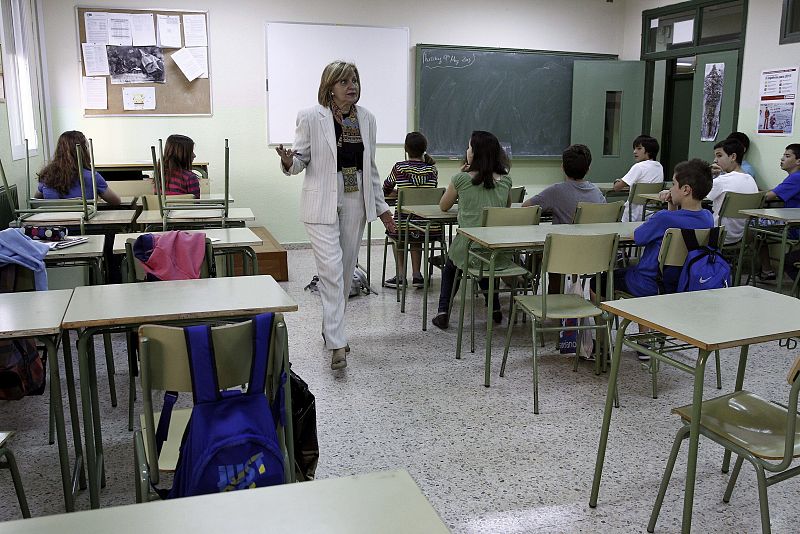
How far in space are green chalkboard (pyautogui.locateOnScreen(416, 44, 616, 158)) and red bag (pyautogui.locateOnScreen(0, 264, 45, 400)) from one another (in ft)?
17.8

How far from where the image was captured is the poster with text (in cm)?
607

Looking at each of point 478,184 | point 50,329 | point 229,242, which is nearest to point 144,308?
point 50,329

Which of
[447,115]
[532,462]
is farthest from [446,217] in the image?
[447,115]

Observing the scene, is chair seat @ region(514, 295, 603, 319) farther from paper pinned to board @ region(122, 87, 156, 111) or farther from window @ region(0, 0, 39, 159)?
paper pinned to board @ region(122, 87, 156, 111)

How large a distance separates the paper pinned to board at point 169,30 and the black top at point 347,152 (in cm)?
389

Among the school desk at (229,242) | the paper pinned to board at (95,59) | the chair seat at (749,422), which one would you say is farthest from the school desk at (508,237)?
the paper pinned to board at (95,59)

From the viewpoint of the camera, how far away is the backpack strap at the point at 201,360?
65.6 inches

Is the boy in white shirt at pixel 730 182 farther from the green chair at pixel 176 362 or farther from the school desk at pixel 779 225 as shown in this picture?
the green chair at pixel 176 362

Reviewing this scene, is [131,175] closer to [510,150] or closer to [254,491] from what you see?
[510,150]

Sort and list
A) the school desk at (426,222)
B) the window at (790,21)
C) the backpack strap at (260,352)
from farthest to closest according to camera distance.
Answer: the window at (790,21)
the school desk at (426,222)
the backpack strap at (260,352)

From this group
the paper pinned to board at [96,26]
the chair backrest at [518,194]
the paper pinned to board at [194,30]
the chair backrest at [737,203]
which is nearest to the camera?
the chair backrest at [737,203]

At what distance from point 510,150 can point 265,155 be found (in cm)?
280

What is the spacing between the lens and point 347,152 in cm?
360

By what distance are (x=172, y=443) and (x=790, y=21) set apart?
6.40 meters
